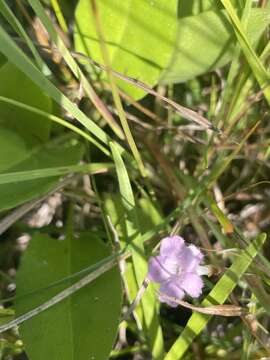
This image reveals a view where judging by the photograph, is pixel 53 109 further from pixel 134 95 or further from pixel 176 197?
pixel 176 197

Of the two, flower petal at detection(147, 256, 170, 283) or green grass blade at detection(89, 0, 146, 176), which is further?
flower petal at detection(147, 256, 170, 283)

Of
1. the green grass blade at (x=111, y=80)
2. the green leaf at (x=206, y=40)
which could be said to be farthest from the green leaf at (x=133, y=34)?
the green grass blade at (x=111, y=80)

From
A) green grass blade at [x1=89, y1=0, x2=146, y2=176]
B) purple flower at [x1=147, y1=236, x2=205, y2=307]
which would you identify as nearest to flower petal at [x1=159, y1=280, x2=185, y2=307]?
purple flower at [x1=147, y1=236, x2=205, y2=307]

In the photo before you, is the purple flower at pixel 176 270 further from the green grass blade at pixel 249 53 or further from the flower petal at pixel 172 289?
the green grass blade at pixel 249 53

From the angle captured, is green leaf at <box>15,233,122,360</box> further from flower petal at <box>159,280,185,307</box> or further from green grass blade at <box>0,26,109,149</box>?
green grass blade at <box>0,26,109,149</box>

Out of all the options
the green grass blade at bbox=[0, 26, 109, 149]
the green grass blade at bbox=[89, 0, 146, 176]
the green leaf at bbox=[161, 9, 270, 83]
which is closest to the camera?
the green grass blade at bbox=[89, 0, 146, 176]

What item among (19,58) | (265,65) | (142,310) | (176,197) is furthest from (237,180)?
(19,58)

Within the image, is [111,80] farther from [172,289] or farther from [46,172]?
[172,289]

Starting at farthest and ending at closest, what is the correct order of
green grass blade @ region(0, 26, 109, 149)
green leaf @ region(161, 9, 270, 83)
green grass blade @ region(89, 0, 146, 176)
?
green leaf @ region(161, 9, 270, 83)
green grass blade @ region(0, 26, 109, 149)
green grass blade @ region(89, 0, 146, 176)
